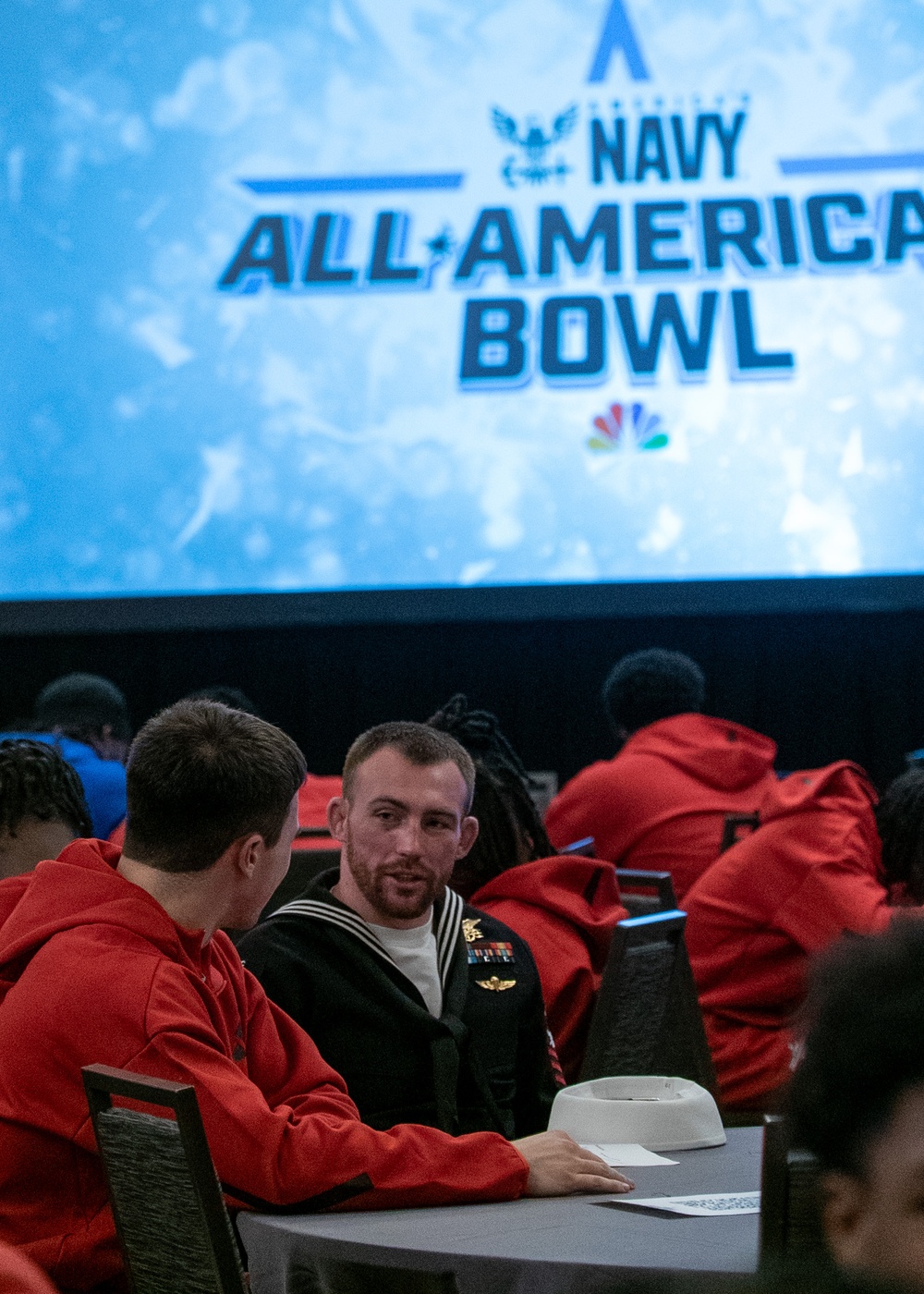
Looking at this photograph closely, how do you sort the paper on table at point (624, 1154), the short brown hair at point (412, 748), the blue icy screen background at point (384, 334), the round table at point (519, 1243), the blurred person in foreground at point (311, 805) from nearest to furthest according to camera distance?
1. the round table at point (519, 1243)
2. the paper on table at point (624, 1154)
3. the short brown hair at point (412, 748)
4. the blurred person in foreground at point (311, 805)
5. the blue icy screen background at point (384, 334)

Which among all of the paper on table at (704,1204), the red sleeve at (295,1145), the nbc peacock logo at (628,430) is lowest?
the paper on table at (704,1204)

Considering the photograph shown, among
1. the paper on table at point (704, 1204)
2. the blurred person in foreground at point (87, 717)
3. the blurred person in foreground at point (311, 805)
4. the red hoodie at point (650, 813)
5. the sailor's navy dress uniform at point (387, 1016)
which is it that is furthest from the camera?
the blurred person in foreground at point (87, 717)

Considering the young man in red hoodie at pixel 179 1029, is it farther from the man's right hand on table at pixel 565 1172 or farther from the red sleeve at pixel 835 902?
the red sleeve at pixel 835 902

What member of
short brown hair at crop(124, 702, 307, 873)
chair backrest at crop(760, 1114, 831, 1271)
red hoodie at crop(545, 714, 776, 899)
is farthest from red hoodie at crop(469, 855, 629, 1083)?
chair backrest at crop(760, 1114, 831, 1271)

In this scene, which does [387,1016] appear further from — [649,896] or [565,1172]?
[649,896]

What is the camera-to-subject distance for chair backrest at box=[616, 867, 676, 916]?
2.86m

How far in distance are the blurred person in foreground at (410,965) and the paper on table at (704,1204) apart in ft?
1.93

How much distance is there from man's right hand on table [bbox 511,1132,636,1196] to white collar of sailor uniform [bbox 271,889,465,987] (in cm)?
56

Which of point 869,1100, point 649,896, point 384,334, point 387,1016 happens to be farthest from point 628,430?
point 869,1100

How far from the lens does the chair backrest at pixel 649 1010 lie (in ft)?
7.41

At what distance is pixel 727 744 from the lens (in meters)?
3.90

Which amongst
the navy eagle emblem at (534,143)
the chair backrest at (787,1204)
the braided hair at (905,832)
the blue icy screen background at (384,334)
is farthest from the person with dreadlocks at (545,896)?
the navy eagle emblem at (534,143)

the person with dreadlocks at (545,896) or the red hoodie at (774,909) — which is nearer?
the person with dreadlocks at (545,896)

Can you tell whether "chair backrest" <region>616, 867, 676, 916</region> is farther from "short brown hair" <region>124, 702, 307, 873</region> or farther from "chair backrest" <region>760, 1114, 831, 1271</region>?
"chair backrest" <region>760, 1114, 831, 1271</region>
